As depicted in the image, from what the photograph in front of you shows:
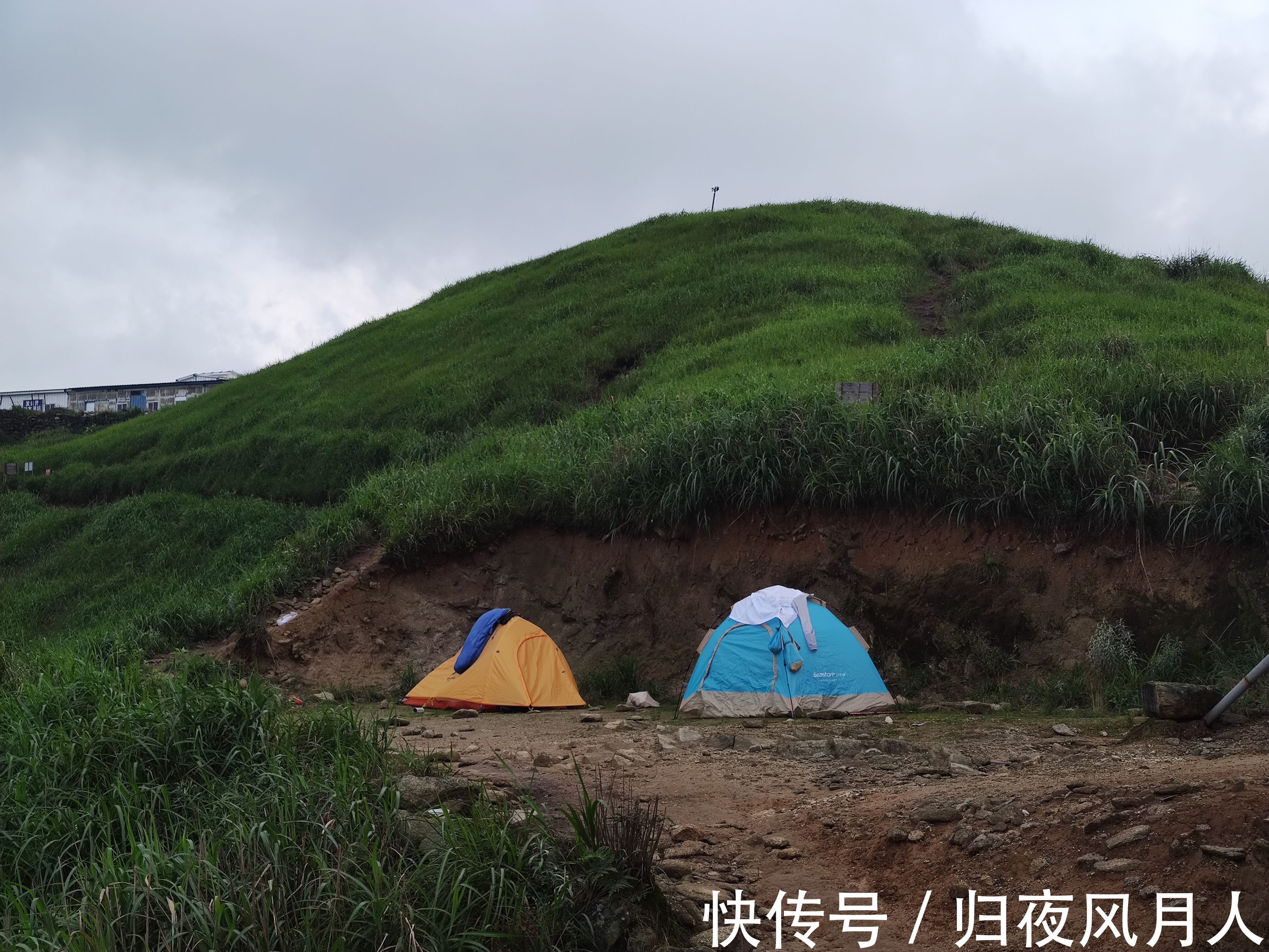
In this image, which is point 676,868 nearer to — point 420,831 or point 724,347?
point 420,831

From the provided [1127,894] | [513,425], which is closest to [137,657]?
[1127,894]

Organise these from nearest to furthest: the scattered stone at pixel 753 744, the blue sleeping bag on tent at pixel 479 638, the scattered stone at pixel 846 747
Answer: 1. the scattered stone at pixel 846 747
2. the scattered stone at pixel 753 744
3. the blue sleeping bag on tent at pixel 479 638

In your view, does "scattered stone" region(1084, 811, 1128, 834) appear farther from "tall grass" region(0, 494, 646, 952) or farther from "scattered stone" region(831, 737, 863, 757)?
"scattered stone" region(831, 737, 863, 757)

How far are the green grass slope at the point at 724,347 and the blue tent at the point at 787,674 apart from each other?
134 inches

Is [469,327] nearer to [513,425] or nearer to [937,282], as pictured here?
[513,425]

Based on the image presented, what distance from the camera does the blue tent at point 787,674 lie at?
9203 mm

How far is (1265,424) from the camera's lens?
9.72m

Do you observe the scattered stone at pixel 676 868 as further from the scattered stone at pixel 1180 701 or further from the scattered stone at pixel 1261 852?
the scattered stone at pixel 1180 701

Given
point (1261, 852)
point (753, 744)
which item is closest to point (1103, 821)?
point (1261, 852)

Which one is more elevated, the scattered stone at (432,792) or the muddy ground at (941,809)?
the scattered stone at (432,792)

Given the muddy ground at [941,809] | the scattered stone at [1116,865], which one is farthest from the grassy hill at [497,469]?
the scattered stone at [1116,865]

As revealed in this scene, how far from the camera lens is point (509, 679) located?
1070 cm

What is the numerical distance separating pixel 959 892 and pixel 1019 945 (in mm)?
446

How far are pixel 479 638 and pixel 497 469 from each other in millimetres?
3776
